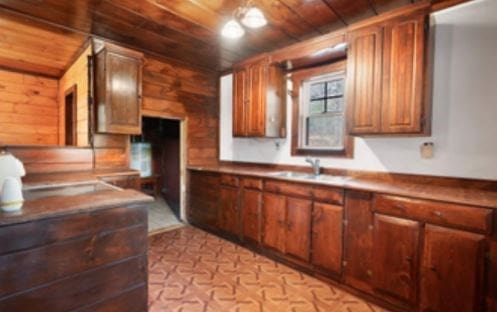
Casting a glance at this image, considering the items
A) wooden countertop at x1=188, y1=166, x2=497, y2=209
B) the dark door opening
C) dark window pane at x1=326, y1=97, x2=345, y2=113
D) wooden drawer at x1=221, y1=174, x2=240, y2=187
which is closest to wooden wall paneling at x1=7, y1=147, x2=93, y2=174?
the dark door opening

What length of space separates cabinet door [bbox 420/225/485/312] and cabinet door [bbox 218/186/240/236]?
2.02 m

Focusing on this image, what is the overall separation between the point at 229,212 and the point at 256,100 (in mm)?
1489

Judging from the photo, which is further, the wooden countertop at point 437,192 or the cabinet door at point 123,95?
the cabinet door at point 123,95

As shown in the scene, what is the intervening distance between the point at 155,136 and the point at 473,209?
5290 millimetres

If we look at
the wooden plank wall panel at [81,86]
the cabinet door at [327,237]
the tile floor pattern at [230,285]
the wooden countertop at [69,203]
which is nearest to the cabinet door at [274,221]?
the tile floor pattern at [230,285]

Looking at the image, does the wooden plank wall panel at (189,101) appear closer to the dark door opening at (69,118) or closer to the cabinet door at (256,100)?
the cabinet door at (256,100)

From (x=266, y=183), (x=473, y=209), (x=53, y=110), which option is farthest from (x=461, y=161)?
(x=53, y=110)

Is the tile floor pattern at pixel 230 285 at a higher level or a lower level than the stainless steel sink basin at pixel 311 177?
lower

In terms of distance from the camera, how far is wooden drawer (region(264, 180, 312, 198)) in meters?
2.55

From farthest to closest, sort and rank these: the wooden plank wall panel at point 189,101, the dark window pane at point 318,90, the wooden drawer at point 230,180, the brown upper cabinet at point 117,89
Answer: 1. the wooden plank wall panel at point 189,101
2. the wooden drawer at point 230,180
3. the dark window pane at point 318,90
4. the brown upper cabinet at point 117,89

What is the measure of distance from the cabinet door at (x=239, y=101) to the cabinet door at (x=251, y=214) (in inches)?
34.1

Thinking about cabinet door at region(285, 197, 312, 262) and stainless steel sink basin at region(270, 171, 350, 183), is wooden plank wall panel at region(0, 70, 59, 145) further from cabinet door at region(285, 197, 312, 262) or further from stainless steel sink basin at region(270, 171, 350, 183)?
A: cabinet door at region(285, 197, 312, 262)

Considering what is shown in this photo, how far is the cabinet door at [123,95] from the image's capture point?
2900 mm

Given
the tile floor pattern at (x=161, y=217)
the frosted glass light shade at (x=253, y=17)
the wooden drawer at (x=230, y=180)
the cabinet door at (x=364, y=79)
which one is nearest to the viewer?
the frosted glass light shade at (x=253, y=17)
